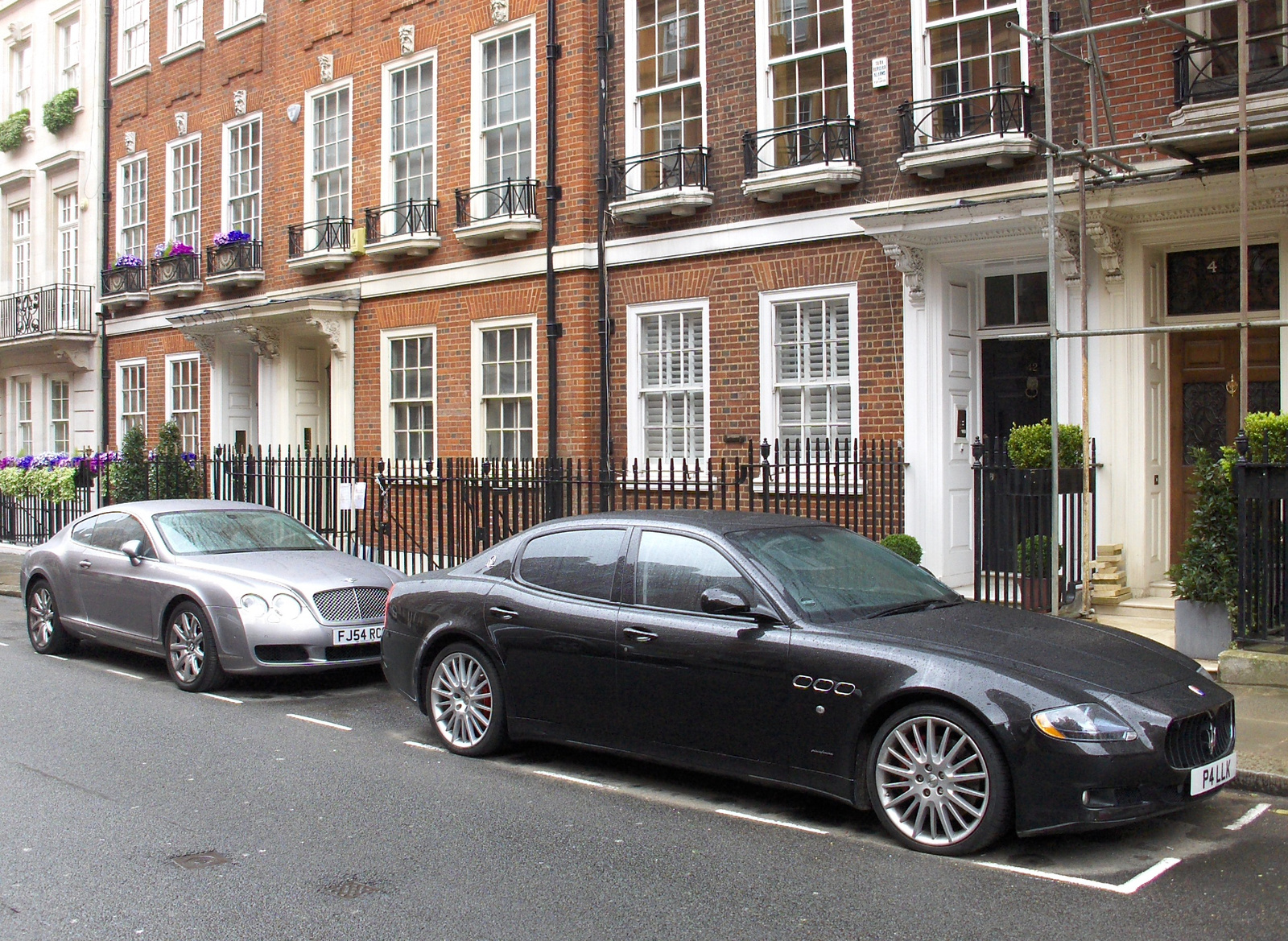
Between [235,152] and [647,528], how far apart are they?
15762mm

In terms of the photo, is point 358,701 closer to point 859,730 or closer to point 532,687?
point 532,687

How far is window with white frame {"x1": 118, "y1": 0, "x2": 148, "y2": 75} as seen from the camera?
22.2 meters

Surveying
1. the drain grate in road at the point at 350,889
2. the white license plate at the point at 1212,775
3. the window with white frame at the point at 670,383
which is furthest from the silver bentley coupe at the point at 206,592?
the white license plate at the point at 1212,775

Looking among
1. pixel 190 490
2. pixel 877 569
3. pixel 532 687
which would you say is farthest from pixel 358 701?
pixel 190 490

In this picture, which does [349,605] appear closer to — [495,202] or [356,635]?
[356,635]

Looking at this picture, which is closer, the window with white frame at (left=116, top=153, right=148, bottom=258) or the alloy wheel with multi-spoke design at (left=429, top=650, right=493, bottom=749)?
the alloy wheel with multi-spoke design at (left=429, top=650, right=493, bottom=749)

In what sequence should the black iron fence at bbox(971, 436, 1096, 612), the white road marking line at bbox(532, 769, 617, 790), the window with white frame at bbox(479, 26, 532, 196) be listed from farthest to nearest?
the window with white frame at bbox(479, 26, 532, 196)
the black iron fence at bbox(971, 436, 1096, 612)
the white road marking line at bbox(532, 769, 617, 790)

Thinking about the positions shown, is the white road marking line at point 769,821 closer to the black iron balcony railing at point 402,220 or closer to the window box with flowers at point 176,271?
the black iron balcony railing at point 402,220

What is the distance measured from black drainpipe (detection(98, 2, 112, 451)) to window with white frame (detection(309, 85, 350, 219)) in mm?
6762

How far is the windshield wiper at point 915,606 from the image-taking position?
626 cm

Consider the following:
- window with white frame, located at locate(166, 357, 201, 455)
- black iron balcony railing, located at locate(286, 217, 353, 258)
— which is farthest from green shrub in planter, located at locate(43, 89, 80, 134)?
black iron balcony railing, located at locate(286, 217, 353, 258)

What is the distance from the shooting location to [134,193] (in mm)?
22516

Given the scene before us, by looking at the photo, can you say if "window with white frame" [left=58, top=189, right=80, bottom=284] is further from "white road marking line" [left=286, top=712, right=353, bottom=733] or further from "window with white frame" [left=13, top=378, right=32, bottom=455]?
"white road marking line" [left=286, top=712, right=353, bottom=733]

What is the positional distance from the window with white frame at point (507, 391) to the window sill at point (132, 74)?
10257 mm
